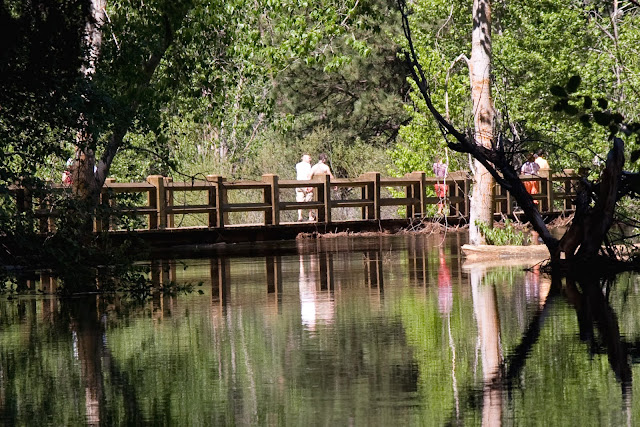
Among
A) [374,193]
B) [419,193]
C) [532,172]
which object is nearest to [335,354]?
[374,193]

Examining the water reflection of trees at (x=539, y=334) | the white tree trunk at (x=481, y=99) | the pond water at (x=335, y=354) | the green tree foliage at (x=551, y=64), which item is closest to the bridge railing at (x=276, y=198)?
the green tree foliage at (x=551, y=64)

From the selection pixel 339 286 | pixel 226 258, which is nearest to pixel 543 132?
pixel 226 258

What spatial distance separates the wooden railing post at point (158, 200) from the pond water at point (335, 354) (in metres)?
10.9

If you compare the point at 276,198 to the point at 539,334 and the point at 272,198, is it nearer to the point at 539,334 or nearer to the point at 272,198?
the point at 272,198

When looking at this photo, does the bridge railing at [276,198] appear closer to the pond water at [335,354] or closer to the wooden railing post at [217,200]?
the wooden railing post at [217,200]

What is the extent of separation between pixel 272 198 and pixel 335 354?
20.1 meters

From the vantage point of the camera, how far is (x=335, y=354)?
393 inches

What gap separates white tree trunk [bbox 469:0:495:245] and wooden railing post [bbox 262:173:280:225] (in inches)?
292

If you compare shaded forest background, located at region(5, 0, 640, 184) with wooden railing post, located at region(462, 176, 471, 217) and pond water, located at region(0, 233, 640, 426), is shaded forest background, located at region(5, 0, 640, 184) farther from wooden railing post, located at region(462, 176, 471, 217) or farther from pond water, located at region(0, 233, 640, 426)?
pond water, located at region(0, 233, 640, 426)

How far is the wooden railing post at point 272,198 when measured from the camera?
30.0 meters

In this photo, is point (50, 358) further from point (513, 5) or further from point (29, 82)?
point (513, 5)

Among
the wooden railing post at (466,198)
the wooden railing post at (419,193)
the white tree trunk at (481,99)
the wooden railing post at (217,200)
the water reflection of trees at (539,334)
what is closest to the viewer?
the water reflection of trees at (539,334)

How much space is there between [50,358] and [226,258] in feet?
42.0

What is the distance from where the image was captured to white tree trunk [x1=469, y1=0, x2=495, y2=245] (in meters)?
23.0
